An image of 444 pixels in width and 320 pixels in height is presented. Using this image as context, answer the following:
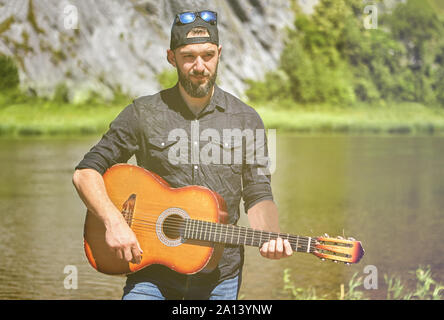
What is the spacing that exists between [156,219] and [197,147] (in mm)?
Result: 492

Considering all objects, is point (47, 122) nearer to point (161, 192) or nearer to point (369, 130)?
point (369, 130)

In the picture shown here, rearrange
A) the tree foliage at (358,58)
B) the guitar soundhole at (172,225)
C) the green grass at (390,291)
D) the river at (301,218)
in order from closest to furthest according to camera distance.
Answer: the guitar soundhole at (172,225) → the green grass at (390,291) → the river at (301,218) → the tree foliage at (358,58)

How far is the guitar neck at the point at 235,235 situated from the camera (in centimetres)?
352

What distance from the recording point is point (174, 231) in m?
3.68

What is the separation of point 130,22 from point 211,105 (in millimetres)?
53678

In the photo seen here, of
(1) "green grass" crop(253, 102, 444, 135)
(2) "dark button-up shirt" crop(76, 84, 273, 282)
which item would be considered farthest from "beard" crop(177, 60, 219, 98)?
(1) "green grass" crop(253, 102, 444, 135)

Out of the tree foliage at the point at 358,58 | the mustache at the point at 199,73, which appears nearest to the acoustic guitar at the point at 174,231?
the mustache at the point at 199,73

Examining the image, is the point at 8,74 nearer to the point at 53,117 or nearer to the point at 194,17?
the point at 53,117

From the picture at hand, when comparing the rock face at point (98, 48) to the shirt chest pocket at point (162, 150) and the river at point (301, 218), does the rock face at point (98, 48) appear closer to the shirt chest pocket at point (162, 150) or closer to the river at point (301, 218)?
the river at point (301, 218)

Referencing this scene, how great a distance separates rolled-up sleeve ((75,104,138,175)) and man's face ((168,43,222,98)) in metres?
0.36

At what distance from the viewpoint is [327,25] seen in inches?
2537

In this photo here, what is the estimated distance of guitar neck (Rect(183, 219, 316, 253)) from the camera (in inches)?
139

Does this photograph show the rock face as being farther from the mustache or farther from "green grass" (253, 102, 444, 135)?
the mustache

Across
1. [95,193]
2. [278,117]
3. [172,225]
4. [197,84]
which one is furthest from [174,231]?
[278,117]
